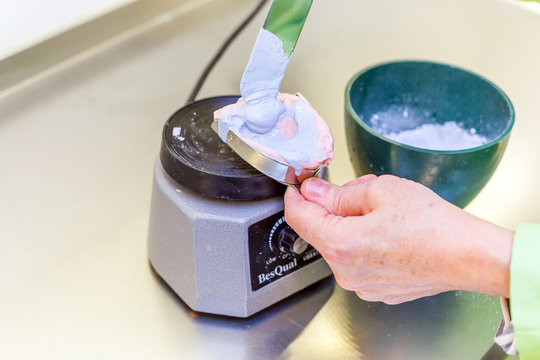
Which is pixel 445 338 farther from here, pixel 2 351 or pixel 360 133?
pixel 2 351

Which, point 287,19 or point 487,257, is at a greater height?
point 287,19

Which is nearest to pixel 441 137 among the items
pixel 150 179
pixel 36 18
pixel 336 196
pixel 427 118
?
pixel 427 118

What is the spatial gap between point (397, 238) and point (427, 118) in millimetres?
339

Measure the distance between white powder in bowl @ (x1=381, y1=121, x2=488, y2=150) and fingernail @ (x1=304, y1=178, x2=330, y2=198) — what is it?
195 millimetres

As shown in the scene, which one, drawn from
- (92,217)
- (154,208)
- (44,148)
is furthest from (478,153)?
(44,148)

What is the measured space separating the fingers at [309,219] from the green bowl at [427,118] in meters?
0.13

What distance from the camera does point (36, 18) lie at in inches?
33.5

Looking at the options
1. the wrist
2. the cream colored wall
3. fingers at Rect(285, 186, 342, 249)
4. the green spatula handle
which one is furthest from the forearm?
the cream colored wall

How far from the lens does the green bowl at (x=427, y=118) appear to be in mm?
Answer: 632

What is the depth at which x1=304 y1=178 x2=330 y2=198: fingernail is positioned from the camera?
569 millimetres

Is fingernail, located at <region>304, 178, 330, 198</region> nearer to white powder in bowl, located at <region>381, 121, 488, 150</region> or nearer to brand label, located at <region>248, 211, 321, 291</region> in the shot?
brand label, located at <region>248, 211, 321, 291</region>

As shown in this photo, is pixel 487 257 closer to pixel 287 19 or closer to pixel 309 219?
pixel 309 219

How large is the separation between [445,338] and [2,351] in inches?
17.4

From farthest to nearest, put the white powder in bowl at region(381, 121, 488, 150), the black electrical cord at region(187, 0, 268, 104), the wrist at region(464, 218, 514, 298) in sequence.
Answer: the black electrical cord at region(187, 0, 268, 104) → the white powder in bowl at region(381, 121, 488, 150) → the wrist at region(464, 218, 514, 298)
